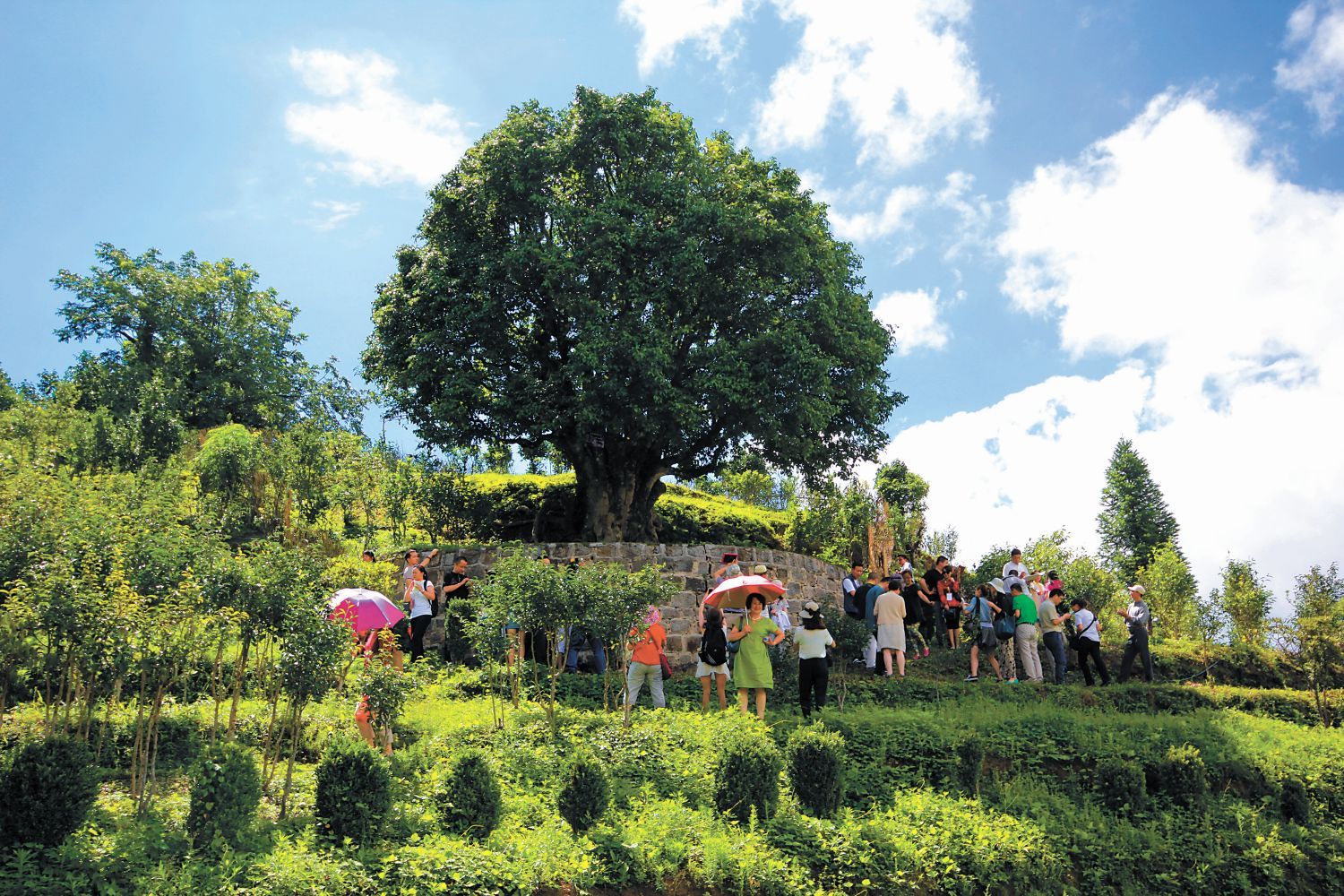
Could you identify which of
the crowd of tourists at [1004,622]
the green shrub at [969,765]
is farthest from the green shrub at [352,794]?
the crowd of tourists at [1004,622]

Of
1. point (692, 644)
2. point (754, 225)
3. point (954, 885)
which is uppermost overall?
point (754, 225)

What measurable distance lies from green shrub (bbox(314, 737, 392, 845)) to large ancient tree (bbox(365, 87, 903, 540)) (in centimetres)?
1127

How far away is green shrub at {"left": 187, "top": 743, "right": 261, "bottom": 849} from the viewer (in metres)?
8.33

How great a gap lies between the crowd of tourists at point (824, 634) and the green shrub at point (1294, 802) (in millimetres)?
5045

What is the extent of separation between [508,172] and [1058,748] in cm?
1680

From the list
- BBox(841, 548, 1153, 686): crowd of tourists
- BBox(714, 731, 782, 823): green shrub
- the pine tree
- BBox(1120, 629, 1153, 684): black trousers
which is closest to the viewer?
BBox(714, 731, 782, 823): green shrub

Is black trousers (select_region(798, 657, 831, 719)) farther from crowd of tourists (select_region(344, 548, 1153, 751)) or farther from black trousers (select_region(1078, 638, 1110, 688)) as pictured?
black trousers (select_region(1078, 638, 1110, 688))

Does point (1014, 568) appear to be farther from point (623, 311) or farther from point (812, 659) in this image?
point (623, 311)

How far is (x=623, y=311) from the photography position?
2062cm

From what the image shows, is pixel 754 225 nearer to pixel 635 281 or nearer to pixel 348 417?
pixel 635 281

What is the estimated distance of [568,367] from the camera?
19828mm

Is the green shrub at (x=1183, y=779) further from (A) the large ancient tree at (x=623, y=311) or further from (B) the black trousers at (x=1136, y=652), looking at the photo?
(A) the large ancient tree at (x=623, y=311)

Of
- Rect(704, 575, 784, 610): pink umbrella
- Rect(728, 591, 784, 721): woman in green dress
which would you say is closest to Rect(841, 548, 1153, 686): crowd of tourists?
Rect(704, 575, 784, 610): pink umbrella

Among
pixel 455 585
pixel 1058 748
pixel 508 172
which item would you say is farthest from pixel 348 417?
pixel 1058 748
